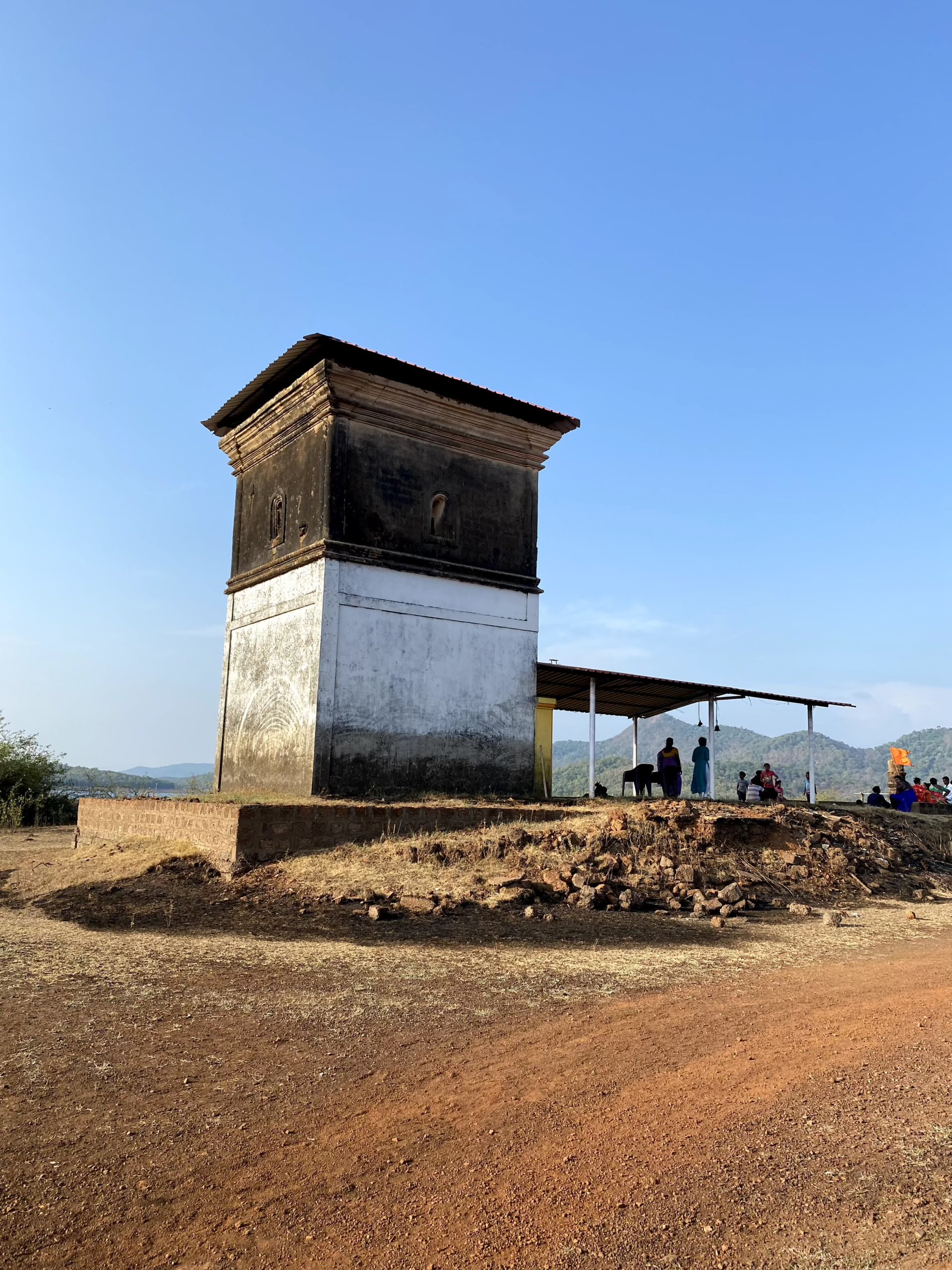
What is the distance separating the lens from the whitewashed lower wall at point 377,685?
48.3 ft

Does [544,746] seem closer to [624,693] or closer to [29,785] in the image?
[624,693]

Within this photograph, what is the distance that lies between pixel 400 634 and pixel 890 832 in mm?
9251

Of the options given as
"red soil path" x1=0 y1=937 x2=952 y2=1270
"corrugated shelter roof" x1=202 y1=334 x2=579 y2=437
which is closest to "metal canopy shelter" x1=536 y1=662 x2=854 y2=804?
"corrugated shelter roof" x1=202 y1=334 x2=579 y2=437

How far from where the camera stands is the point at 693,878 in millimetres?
11320

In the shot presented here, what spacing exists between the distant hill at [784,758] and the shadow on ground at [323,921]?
215 feet

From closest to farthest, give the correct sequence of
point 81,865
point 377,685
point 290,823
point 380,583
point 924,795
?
point 290,823, point 81,865, point 377,685, point 380,583, point 924,795

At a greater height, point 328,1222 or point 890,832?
point 890,832

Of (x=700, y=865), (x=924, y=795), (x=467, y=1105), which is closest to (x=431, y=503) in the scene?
(x=700, y=865)

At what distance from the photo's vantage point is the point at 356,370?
50.0ft

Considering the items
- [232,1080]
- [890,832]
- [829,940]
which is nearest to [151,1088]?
[232,1080]

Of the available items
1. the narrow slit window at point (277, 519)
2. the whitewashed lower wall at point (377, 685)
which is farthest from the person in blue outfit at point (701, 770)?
the narrow slit window at point (277, 519)

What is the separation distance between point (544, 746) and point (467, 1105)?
49.1 feet

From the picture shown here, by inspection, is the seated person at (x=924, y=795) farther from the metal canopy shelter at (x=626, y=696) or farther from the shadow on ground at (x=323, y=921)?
the shadow on ground at (x=323, y=921)

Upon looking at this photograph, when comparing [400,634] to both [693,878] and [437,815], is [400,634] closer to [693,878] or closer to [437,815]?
[437,815]
